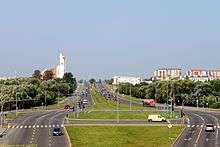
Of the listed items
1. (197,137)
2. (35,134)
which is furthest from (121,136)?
(35,134)

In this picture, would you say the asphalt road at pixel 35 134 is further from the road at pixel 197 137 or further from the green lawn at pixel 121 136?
the road at pixel 197 137

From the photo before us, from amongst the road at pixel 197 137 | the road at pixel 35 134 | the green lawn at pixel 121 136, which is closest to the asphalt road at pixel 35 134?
the road at pixel 35 134

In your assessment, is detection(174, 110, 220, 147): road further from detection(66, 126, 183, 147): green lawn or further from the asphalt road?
the asphalt road

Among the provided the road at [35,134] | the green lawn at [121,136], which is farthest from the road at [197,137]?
the road at [35,134]

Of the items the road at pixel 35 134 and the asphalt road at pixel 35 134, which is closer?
the road at pixel 35 134

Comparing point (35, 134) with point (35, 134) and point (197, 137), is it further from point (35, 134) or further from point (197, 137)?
point (197, 137)

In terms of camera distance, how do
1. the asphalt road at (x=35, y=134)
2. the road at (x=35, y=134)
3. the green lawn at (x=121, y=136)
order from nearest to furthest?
1. the green lawn at (x=121, y=136)
2. the road at (x=35, y=134)
3. the asphalt road at (x=35, y=134)

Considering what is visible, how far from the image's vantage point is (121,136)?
85812mm

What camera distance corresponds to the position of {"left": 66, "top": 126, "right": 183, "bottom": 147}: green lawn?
76062 millimetres

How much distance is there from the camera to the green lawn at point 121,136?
7606cm

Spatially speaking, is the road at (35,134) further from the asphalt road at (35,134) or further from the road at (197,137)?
the road at (197,137)

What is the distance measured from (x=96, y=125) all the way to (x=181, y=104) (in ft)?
306

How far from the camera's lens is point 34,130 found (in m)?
96.2

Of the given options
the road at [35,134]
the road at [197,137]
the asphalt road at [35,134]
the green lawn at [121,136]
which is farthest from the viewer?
the asphalt road at [35,134]
